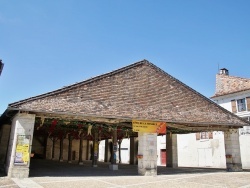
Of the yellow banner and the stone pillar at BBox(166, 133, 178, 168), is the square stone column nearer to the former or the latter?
the stone pillar at BBox(166, 133, 178, 168)

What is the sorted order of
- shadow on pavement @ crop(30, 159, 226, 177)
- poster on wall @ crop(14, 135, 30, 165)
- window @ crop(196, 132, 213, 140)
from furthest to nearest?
1. window @ crop(196, 132, 213, 140)
2. shadow on pavement @ crop(30, 159, 226, 177)
3. poster on wall @ crop(14, 135, 30, 165)

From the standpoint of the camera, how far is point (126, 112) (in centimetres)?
1389

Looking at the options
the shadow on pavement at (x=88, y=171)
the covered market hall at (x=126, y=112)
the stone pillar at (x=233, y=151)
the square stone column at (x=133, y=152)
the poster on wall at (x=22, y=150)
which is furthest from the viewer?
the square stone column at (x=133, y=152)

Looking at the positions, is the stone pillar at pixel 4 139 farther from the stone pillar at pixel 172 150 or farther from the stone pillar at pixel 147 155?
the stone pillar at pixel 172 150

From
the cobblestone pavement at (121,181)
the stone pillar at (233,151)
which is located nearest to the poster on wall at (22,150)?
the cobblestone pavement at (121,181)

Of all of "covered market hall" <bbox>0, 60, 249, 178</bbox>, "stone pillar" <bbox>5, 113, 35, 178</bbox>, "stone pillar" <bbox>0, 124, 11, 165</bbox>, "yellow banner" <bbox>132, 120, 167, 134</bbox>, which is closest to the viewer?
"stone pillar" <bbox>5, 113, 35, 178</bbox>

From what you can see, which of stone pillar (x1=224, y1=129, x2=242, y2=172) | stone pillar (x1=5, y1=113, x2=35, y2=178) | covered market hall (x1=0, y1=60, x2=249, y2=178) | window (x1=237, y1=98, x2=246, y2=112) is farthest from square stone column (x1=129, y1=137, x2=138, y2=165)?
stone pillar (x1=5, y1=113, x2=35, y2=178)

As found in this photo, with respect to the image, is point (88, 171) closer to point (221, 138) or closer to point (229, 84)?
point (221, 138)

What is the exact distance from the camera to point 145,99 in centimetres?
1556

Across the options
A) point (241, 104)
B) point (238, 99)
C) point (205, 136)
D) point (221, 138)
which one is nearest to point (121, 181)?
point (241, 104)

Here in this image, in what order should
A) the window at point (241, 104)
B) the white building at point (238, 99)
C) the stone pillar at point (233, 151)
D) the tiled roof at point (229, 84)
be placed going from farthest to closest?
the tiled roof at point (229, 84)
the window at point (241, 104)
the white building at point (238, 99)
the stone pillar at point (233, 151)

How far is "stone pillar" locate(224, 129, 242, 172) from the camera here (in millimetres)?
17141

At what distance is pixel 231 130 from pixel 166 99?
539 centimetres

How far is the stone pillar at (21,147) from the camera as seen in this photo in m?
11.8
